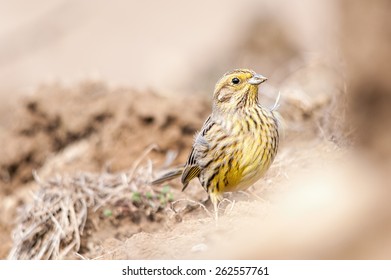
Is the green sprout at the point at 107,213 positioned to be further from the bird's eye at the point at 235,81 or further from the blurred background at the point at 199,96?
the bird's eye at the point at 235,81

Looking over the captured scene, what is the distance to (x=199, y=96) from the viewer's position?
7.21 metres

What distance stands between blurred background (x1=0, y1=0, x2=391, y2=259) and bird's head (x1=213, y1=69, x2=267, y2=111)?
0.52 meters

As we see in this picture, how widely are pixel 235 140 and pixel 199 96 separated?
7.94ft

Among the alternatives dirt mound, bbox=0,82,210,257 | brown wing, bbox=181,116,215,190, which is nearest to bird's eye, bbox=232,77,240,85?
brown wing, bbox=181,116,215,190

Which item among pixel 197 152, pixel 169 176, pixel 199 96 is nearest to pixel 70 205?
pixel 169 176

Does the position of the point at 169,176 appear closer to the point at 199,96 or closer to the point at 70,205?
the point at 70,205

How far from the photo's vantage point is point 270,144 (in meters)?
4.76

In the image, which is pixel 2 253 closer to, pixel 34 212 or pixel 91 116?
pixel 34 212

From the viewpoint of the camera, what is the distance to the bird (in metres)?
4.75

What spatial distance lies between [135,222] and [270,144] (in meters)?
1.24

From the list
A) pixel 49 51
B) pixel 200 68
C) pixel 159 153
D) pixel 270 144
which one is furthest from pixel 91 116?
pixel 49 51

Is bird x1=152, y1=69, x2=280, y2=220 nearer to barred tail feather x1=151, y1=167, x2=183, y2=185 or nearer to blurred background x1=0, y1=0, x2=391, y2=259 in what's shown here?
blurred background x1=0, y1=0, x2=391, y2=259

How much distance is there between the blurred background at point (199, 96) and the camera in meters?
2.87

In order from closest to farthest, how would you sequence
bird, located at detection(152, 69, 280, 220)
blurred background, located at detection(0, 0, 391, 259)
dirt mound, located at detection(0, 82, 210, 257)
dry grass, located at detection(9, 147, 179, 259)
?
blurred background, located at detection(0, 0, 391, 259)
bird, located at detection(152, 69, 280, 220)
dry grass, located at detection(9, 147, 179, 259)
dirt mound, located at detection(0, 82, 210, 257)
